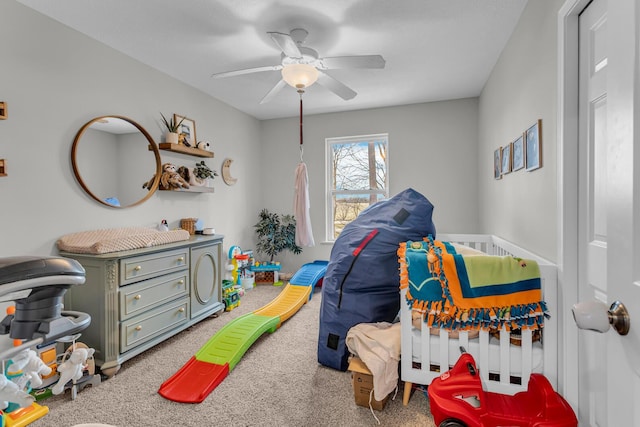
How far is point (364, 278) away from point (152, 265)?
63.0 inches

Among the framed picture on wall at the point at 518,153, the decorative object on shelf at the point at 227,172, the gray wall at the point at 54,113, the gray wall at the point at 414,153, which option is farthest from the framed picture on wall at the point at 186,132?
the framed picture on wall at the point at 518,153

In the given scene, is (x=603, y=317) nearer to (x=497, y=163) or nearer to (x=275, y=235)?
(x=497, y=163)

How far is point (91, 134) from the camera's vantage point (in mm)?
→ 2455

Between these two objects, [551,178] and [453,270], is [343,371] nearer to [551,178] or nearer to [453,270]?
[453,270]

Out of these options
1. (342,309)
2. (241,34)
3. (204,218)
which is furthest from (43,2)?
(342,309)

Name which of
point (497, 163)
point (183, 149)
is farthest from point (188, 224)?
point (497, 163)

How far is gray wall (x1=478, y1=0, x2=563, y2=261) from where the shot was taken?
171 cm

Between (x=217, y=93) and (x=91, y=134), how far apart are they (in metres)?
1.58

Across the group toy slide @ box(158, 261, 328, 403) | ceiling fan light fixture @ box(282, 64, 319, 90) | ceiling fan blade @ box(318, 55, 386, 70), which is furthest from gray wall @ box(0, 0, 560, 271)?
ceiling fan light fixture @ box(282, 64, 319, 90)

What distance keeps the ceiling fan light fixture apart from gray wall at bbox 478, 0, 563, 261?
1.41 meters

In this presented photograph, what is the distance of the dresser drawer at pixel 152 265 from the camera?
7.29 ft

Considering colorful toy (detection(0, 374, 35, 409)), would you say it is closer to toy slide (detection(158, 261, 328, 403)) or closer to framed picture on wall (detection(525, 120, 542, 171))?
toy slide (detection(158, 261, 328, 403))

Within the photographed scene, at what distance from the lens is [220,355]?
7.27 feet

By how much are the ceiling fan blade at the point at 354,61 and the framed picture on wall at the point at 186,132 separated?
1706mm
